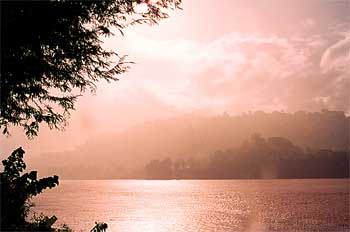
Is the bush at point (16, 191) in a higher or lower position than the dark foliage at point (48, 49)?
lower

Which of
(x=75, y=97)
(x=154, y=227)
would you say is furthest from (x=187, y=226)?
(x=75, y=97)

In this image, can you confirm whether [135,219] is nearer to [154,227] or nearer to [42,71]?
[154,227]

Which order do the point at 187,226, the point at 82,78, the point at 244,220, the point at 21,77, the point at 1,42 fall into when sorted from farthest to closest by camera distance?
the point at 244,220
the point at 187,226
the point at 82,78
the point at 21,77
the point at 1,42

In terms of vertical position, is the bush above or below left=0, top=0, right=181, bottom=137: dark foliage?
below

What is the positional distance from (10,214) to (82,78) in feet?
13.3

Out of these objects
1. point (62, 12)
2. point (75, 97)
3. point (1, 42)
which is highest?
point (62, 12)

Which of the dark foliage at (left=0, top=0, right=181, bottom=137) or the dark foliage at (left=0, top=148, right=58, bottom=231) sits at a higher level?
the dark foliage at (left=0, top=0, right=181, bottom=137)

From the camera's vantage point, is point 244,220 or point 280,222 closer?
point 280,222

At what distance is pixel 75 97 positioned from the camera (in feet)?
41.8

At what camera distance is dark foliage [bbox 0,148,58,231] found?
11.4 m

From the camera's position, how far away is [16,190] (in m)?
12.1

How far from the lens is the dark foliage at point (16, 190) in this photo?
11398mm

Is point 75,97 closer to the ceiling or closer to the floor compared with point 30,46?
closer to the floor

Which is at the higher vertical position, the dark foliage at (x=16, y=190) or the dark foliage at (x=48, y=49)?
the dark foliage at (x=48, y=49)
